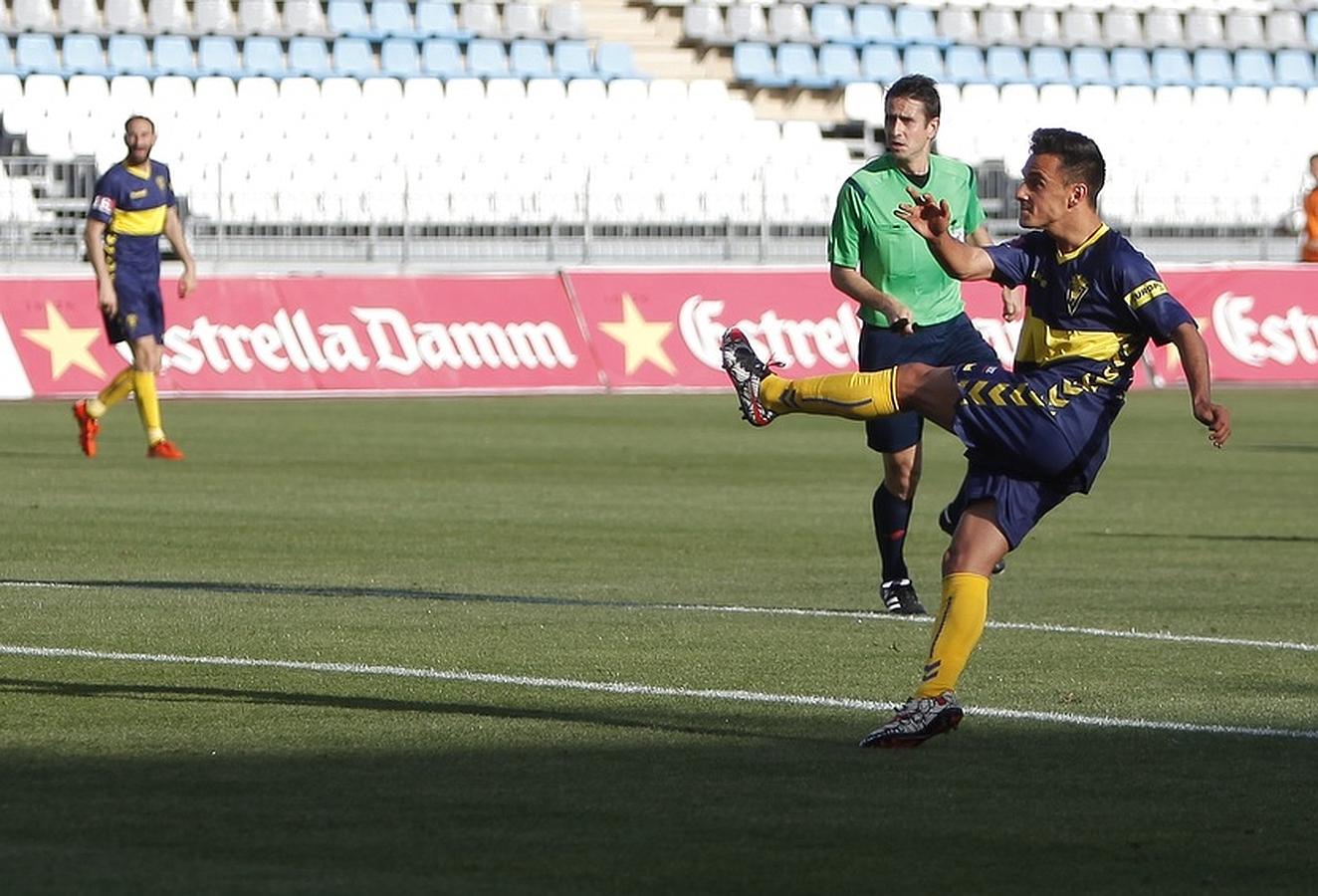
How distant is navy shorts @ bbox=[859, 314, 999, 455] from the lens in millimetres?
10695

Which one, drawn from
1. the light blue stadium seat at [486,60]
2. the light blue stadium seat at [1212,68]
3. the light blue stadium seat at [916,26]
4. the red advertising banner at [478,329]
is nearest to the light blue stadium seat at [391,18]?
the light blue stadium seat at [486,60]

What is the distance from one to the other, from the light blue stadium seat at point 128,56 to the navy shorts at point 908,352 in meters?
23.9

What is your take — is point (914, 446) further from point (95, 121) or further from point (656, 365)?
point (95, 121)

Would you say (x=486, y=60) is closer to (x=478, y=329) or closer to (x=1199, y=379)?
(x=478, y=329)

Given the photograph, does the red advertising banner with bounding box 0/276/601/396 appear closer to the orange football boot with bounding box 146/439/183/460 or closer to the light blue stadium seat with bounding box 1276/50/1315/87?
the orange football boot with bounding box 146/439/183/460

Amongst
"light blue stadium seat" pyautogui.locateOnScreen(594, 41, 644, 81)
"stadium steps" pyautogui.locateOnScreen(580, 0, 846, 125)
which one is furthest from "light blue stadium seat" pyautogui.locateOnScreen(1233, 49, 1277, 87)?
"light blue stadium seat" pyautogui.locateOnScreen(594, 41, 644, 81)

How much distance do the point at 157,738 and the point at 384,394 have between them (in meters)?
19.3

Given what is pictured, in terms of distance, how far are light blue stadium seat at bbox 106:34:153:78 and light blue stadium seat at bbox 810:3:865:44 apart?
400 inches

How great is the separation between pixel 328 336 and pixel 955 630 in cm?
1954

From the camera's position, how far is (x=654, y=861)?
18.2 ft

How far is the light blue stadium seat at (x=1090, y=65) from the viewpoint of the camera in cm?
3984

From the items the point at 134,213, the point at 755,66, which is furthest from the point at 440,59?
the point at 134,213

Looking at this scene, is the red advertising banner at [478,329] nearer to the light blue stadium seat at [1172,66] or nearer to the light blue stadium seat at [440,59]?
the light blue stadium seat at [440,59]

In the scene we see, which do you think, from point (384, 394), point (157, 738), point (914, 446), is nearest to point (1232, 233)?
point (384, 394)
